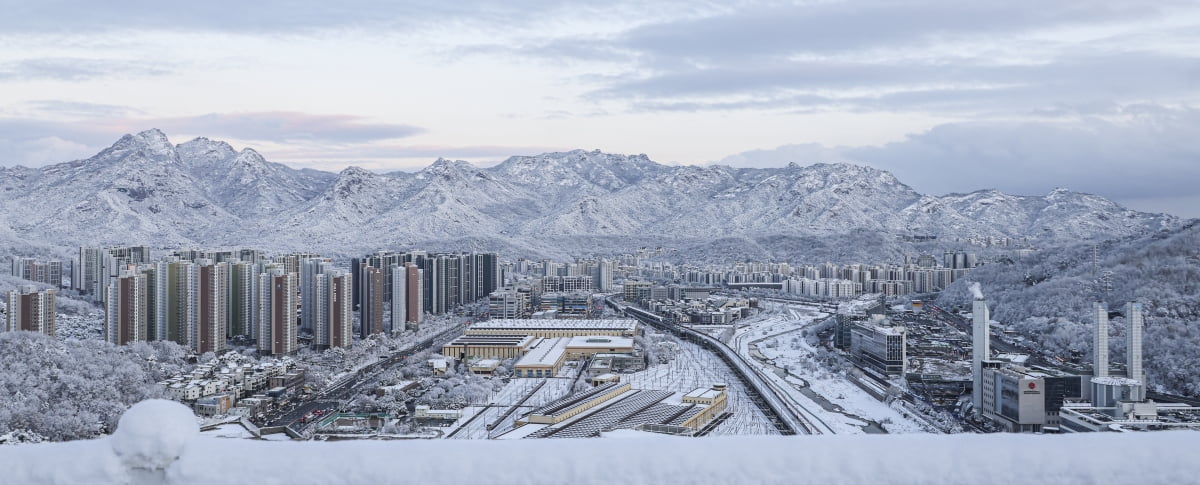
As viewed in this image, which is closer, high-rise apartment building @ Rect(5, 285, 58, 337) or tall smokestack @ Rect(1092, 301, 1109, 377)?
tall smokestack @ Rect(1092, 301, 1109, 377)

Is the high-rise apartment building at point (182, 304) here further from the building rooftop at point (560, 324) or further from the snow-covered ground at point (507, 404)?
the snow-covered ground at point (507, 404)

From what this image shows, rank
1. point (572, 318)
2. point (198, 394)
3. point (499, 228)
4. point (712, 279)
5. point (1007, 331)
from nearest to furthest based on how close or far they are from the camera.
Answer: point (198, 394) → point (1007, 331) → point (572, 318) → point (712, 279) → point (499, 228)

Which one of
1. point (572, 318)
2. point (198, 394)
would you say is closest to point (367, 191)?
point (572, 318)

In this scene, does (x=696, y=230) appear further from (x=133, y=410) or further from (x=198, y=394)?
(x=133, y=410)

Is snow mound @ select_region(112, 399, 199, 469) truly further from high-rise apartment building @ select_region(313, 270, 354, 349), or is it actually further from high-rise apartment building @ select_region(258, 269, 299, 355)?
high-rise apartment building @ select_region(313, 270, 354, 349)

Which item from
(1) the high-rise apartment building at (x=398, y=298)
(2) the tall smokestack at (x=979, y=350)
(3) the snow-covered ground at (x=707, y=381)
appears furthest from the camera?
(1) the high-rise apartment building at (x=398, y=298)

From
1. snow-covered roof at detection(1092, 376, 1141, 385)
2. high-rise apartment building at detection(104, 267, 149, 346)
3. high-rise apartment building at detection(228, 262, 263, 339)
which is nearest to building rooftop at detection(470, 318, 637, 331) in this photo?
high-rise apartment building at detection(228, 262, 263, 339)

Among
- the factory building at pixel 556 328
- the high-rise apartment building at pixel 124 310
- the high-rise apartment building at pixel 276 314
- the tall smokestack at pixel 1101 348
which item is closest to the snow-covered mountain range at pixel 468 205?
the factory building at pixel 556 328
